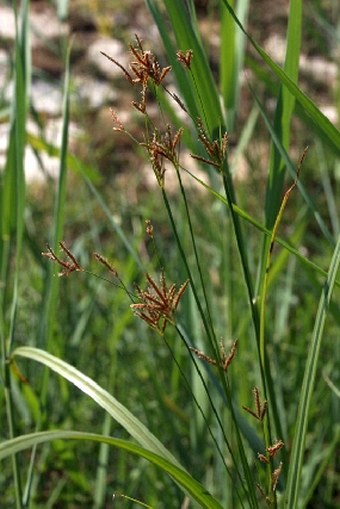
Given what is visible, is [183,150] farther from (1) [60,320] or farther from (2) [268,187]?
(2) [268,187]

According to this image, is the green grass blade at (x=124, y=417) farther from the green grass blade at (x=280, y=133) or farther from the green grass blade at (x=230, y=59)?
the green grass blade at (x=230, y=59)

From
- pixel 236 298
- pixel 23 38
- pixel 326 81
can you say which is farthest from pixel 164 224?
pixel 23 38

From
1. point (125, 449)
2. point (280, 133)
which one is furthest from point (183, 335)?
point (125, 449)

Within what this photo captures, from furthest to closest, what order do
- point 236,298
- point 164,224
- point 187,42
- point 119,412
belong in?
point 164,224 < point 236,298 < point 187,42 < point 119,412

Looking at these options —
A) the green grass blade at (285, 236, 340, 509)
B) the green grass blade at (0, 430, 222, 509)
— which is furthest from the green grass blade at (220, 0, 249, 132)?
the green grass blade at (0, 430, 222, 509)

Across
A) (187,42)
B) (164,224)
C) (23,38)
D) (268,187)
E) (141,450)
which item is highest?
(164,224)

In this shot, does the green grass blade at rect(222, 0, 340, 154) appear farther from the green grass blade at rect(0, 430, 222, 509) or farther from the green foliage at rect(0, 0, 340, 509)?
the green grass blade at rect(0, 430, 222, 509)
